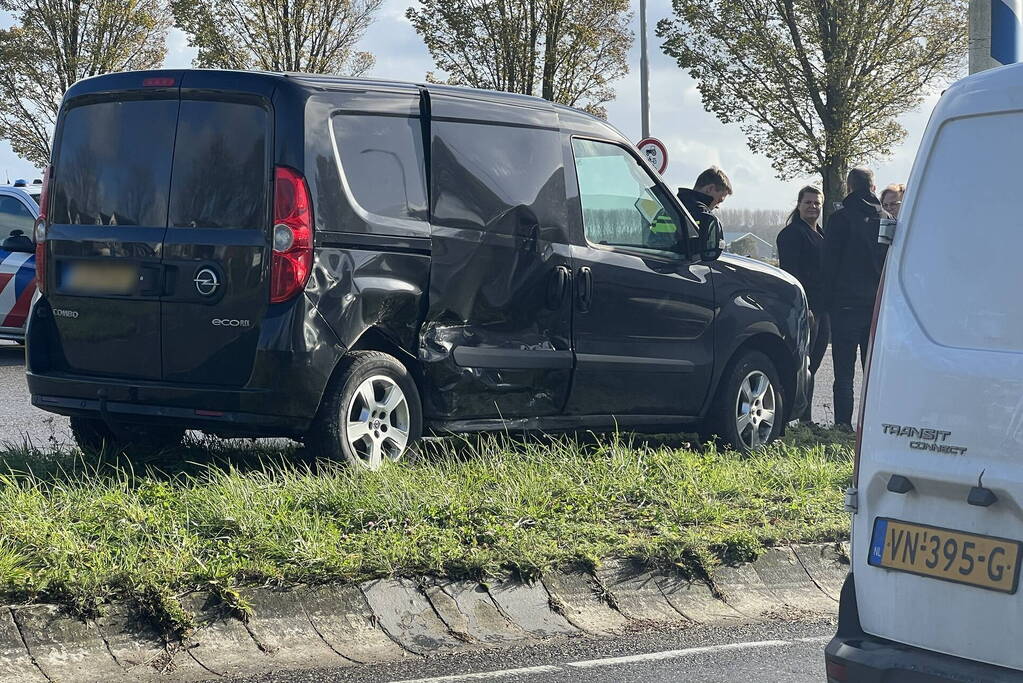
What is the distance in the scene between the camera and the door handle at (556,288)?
7.81 meters

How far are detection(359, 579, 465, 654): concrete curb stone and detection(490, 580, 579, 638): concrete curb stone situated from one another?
0.96 ft

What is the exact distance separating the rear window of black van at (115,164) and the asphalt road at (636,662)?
9.49ft

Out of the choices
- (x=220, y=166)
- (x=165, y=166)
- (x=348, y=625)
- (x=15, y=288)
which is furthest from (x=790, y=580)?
(x=15, y=288)

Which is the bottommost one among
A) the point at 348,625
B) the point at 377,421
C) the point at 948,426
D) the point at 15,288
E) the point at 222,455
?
the point at 348,625

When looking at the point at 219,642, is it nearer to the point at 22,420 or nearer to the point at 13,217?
the point at 22,420

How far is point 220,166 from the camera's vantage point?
22.8ft

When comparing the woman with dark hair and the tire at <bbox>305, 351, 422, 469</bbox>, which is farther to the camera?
the woman with dark hair

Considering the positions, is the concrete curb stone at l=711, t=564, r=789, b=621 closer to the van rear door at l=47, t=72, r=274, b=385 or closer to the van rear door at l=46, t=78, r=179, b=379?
the van rear door at l=47, t=72, r=274, b=385

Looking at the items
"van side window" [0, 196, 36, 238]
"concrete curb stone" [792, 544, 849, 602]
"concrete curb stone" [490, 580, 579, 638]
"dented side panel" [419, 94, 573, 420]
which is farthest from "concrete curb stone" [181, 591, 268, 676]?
"van side window" [0, 196, 36, 238]

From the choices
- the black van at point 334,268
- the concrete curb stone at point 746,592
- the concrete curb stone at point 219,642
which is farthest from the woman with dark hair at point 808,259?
the concrete curb stone at point 219,642

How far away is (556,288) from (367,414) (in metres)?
1.33

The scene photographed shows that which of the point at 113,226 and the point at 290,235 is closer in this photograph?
the point at 290,235

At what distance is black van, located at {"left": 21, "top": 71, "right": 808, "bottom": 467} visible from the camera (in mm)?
6805

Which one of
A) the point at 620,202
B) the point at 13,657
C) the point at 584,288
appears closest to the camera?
the point at 13,657
